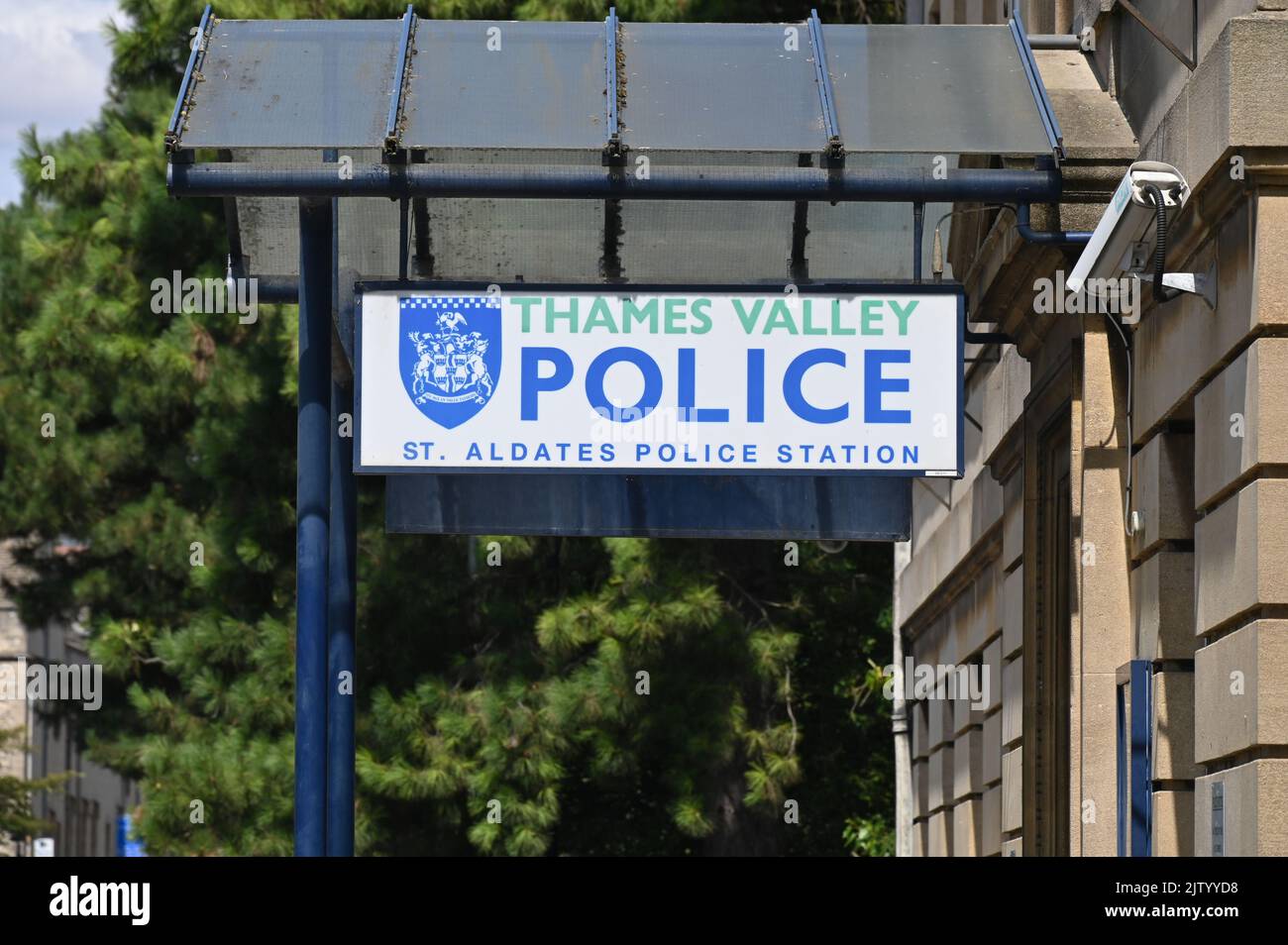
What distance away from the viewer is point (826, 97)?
34.5 ft

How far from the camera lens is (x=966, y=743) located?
59.6 feet

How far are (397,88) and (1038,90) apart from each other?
10.2 ft

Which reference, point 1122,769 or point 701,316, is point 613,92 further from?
point 1122,769

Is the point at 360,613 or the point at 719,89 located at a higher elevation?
the point at 719,89

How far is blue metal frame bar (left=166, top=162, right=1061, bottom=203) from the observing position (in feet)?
33.6

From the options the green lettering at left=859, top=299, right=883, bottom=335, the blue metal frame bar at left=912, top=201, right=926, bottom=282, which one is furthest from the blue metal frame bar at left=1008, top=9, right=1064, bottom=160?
the green lettering at left=859, top=299, right=883, bottom=335

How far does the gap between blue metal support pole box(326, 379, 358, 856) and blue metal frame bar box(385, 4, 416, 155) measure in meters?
1.60

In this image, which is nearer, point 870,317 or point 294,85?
point 870,317

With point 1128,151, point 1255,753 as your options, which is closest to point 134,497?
point 1128,151

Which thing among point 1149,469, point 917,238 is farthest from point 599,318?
point 1149,469

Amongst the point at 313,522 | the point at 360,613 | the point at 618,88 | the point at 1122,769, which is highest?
the point at 618,88

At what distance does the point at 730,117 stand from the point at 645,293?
0.94 m

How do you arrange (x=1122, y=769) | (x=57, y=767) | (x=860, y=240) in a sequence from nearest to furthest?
(x=1122, y=769) → (x=860, y=240) → (x=57, y=767)

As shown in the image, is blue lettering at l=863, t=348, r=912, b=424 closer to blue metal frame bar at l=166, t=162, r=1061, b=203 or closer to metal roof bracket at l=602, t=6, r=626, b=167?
blue metal frame bar at l=166, t=162, r=1061, b=203
